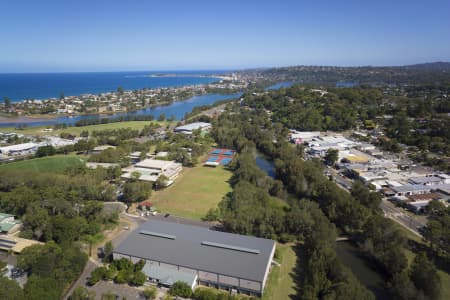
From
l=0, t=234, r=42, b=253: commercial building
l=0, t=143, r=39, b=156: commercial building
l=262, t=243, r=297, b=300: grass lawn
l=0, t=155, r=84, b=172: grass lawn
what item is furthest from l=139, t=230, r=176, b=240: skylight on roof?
l=0, t=143, r=39, b=156: commercial building

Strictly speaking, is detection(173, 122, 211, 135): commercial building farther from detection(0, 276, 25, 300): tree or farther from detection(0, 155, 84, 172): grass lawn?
detection(0, 276, 25, 300): tree

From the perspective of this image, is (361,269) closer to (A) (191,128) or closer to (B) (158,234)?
(B) (158,234)

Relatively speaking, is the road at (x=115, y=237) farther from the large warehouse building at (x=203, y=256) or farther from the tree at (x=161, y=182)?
the tree at (x=161, y=182)

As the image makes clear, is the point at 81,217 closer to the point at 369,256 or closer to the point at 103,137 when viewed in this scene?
the point at 369,256

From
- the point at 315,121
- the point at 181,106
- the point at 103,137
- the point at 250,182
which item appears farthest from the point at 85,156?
the point at 181,106

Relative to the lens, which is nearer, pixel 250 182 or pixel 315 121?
pixel 250 182

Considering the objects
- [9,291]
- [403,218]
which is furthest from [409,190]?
[9,291]
